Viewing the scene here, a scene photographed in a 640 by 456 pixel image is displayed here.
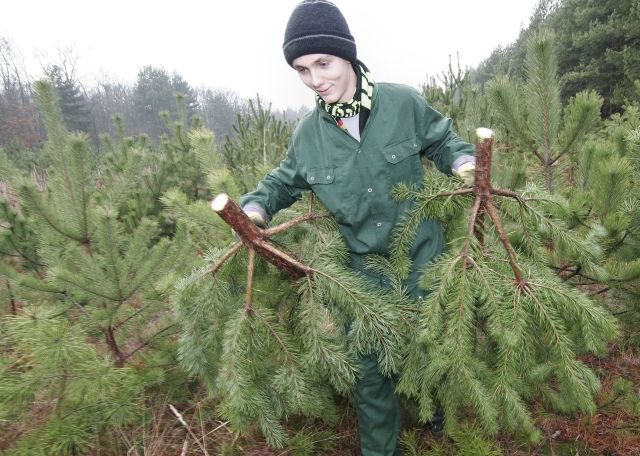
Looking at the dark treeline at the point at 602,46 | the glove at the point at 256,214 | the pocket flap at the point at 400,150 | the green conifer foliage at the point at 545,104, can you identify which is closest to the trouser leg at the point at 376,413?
the glove at the point at 256,214

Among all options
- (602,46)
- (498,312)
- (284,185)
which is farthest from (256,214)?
(602,46)

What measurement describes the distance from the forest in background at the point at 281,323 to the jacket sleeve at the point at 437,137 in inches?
9.0

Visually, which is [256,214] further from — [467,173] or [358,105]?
[467,173]

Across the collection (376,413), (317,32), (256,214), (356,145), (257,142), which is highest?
(257,142)

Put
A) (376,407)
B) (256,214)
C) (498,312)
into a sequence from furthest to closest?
(376,407) → (256,214) → (498,312)

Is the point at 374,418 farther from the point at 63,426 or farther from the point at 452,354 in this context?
the point at 63,426

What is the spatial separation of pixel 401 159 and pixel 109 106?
52807mm

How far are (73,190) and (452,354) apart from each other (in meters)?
2.01

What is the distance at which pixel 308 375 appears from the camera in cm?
132

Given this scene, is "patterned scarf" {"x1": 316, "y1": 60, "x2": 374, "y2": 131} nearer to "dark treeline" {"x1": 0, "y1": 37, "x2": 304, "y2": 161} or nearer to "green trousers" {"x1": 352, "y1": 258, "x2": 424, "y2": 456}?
"green trousers" {"x1": 352, "y1": 258, "x2": 424, "y2": 456}

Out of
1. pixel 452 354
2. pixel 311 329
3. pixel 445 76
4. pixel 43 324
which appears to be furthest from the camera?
pixel 445 76

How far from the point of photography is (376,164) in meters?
1.58

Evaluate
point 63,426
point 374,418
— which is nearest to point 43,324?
point 63,426

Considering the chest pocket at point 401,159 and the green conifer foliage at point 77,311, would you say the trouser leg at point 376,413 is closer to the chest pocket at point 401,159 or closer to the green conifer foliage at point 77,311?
the chest pocket at point 401,159
